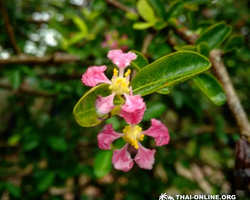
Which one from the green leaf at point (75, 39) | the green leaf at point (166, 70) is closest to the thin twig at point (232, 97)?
the green leaf at point (166, 70)

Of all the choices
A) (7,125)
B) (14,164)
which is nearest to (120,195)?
(14,164)

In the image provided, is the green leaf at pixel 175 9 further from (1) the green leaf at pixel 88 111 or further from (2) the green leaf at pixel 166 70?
(1) the green leaf at pixel 88 111

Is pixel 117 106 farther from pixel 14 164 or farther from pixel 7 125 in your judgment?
pixel 7 125

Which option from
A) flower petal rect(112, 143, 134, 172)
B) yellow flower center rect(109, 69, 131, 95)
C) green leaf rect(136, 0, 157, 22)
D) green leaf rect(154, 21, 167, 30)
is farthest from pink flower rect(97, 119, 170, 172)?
green leaf rect(136, 0, 157, 22)

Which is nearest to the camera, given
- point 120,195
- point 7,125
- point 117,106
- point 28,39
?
point 117,106

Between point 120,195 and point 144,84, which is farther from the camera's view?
point 120,195

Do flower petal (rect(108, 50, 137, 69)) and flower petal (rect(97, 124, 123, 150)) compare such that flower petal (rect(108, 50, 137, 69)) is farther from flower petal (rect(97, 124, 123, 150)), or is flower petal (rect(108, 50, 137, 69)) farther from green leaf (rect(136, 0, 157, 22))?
green leaf (rect(136, 0, 157, 22))
